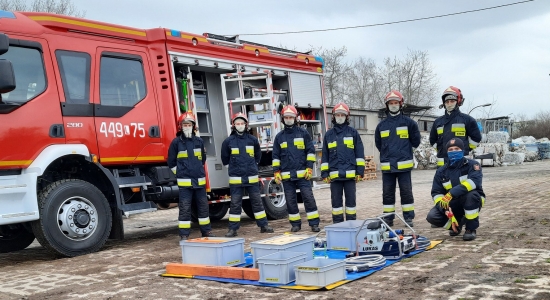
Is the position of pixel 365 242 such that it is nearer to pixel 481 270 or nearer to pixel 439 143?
pixel 481 270

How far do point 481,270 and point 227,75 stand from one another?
222 inches

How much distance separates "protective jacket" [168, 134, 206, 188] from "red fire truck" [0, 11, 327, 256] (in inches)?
13.1

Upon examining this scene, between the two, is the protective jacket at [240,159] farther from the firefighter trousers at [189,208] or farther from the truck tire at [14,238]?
the truck tire at [14,238]

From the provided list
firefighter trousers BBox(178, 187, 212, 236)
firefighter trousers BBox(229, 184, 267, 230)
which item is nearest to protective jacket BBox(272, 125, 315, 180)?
firefighter trousers BBox(229, 184, 267, 230)

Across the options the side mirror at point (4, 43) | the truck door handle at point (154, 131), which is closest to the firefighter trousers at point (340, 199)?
the truck door handle at point (154, 131)

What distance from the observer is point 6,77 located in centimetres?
565

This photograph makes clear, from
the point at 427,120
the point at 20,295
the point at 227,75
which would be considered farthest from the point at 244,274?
the point at 427,120

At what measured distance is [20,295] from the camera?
4656 millimetres

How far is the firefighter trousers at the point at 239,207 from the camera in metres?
7.83

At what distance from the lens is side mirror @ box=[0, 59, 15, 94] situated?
563cm

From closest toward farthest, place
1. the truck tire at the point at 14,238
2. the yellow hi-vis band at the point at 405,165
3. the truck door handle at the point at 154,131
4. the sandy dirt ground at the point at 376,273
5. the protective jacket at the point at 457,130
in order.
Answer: the sandy dirt ground at the point at 376,273
the protective jacket at the point at 457,130
the truck tire at the point at 14,238
the yellow hi-vis band at the point at 405,165
the truck door handle at the point at 154,131

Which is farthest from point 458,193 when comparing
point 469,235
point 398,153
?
point 398,153

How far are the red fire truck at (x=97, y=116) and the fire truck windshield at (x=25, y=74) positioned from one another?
0.5 inches

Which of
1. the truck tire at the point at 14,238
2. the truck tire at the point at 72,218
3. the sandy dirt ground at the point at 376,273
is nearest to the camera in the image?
the sandy dirt ground at the point at 376,273
